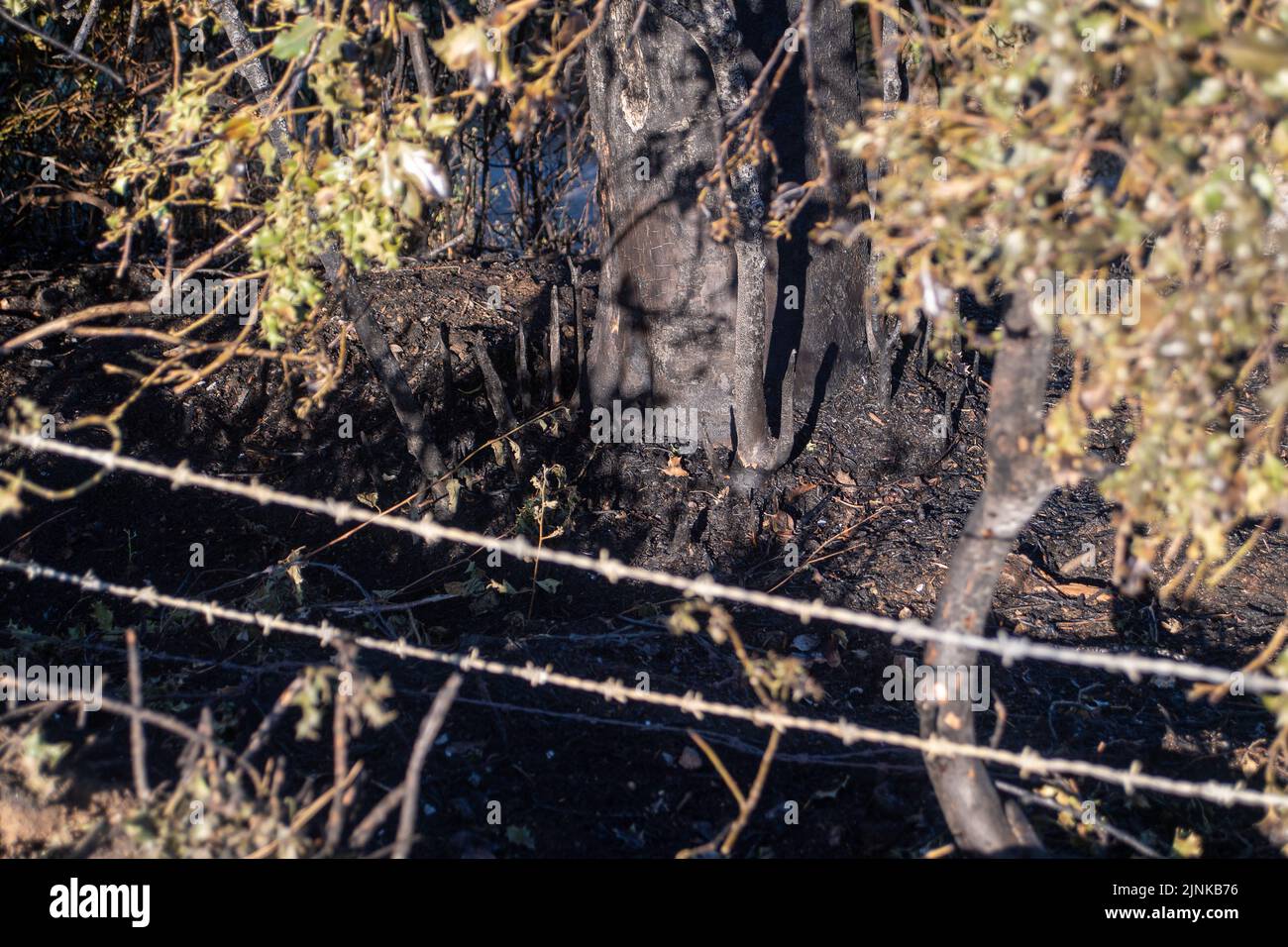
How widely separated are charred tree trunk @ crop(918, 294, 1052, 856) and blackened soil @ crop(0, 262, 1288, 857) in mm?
297

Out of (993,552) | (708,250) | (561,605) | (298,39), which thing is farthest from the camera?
(708,250)

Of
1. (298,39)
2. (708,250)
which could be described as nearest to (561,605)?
(708,250)

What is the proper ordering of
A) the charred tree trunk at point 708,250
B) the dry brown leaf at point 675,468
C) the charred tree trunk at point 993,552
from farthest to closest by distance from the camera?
1. the dry brown leaf at point 675,468
2. the charred tree trunk at point 708,250
3. the charred tree trunk at point 993,552

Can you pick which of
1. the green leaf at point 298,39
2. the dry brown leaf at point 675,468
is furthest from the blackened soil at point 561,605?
the green leaf at point 298,39

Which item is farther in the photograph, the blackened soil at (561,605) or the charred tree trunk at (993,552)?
the blackened soil at (561,605)

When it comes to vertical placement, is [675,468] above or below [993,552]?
above

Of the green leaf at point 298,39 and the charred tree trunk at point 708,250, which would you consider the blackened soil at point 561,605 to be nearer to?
the charred tree trunk at point 708,250

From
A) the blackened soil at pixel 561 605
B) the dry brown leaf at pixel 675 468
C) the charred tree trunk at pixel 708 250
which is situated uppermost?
the charred tree trunk at pixel 708 250

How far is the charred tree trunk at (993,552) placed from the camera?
2.45m

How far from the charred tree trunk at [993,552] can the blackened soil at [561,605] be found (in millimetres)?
297

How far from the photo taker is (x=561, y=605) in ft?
14.5

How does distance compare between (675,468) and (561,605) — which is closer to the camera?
(561,605)

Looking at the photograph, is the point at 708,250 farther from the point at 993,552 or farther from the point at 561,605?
the point at 993,552

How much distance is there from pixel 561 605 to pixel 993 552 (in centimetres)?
226
